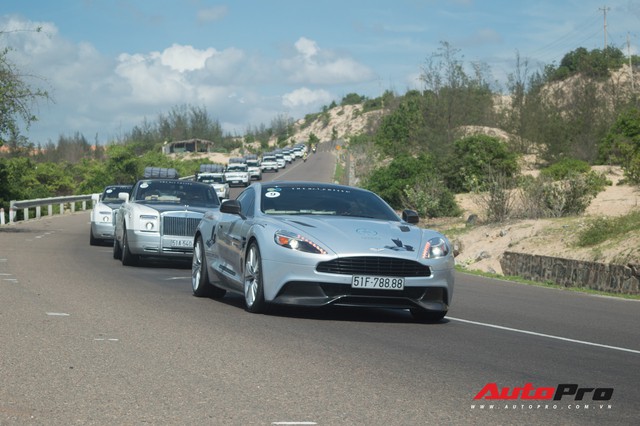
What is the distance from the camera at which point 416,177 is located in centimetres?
4394

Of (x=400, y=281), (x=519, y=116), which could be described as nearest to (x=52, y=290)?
(x=400, y=281)

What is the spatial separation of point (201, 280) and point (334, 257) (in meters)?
3.43

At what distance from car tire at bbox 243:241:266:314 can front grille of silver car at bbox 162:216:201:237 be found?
7.81 metres

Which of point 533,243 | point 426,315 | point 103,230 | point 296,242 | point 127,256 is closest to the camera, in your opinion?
point 296,242

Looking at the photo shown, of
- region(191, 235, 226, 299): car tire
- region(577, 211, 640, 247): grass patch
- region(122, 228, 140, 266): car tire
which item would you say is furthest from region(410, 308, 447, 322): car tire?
region(577, 211, 640, 247): grass patch

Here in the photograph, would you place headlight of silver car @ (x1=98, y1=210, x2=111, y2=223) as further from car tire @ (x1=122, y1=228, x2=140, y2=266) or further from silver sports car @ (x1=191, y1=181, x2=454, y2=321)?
silver sports car @ (x1=191, y1=181, x2=454, y2=321)

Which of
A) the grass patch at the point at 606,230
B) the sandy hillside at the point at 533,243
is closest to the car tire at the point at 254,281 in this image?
the sandy hillside at the point at 533,243

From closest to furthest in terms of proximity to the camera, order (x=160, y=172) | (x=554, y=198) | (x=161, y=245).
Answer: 1. (x=161, y=245)
2. (x=554, y=198)
3. (x=160, y=172)

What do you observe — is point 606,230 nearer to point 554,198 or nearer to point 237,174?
point 554,198

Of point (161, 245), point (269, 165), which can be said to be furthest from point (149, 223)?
point (269, 165)

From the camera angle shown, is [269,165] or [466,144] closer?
[466,144]

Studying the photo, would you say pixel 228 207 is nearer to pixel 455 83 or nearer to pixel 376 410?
pixel 376 410

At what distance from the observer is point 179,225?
19547 millimetres

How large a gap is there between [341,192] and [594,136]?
49320 mm
